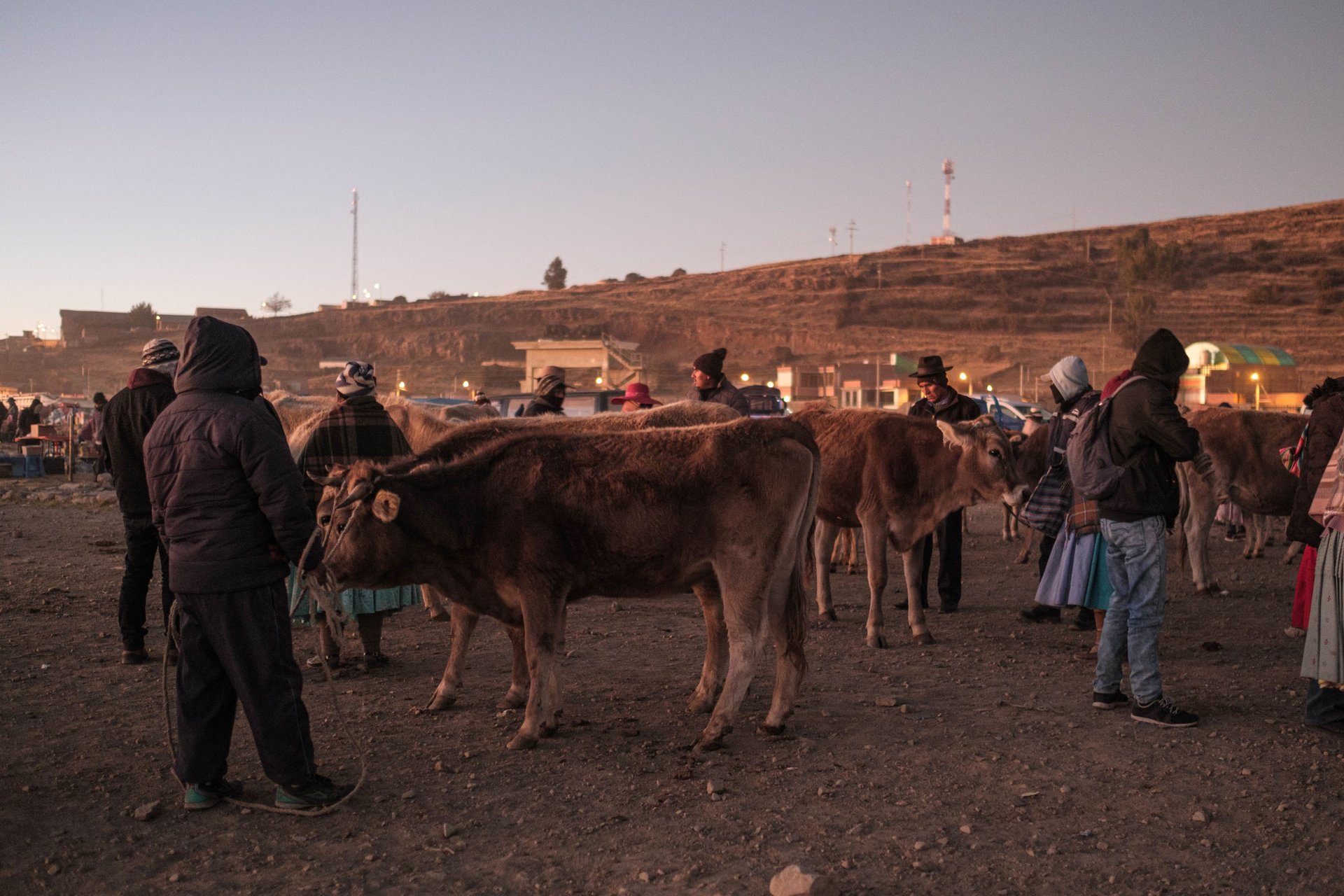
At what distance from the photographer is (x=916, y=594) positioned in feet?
30.9

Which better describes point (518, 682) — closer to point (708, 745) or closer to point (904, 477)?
point (708, 745)

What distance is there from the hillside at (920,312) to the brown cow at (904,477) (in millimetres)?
57624

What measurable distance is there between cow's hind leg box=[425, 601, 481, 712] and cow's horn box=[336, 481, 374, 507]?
1150 millimetres

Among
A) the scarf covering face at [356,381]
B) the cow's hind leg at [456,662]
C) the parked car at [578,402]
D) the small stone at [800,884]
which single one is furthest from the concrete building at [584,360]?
the small stone at [800,884]

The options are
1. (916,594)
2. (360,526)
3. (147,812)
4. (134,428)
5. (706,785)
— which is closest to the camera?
(147,812)

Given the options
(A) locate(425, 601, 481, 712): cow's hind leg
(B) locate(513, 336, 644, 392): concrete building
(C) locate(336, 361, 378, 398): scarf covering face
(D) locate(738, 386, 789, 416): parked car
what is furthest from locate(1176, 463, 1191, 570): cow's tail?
(B) locate(513, 336, 644, 392): concrete building

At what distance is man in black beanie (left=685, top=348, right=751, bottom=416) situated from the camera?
10.1m

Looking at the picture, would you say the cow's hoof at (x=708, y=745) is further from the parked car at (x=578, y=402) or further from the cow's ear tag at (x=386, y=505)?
the parked car at (x=578, y=402)

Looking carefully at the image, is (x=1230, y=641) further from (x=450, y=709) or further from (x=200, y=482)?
(x=200, y=482)

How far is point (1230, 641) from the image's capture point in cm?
923

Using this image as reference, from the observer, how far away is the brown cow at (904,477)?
391 inches

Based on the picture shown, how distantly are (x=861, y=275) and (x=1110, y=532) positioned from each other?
340ft

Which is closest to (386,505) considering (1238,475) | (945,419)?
(945,419)

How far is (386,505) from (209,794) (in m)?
1.68
